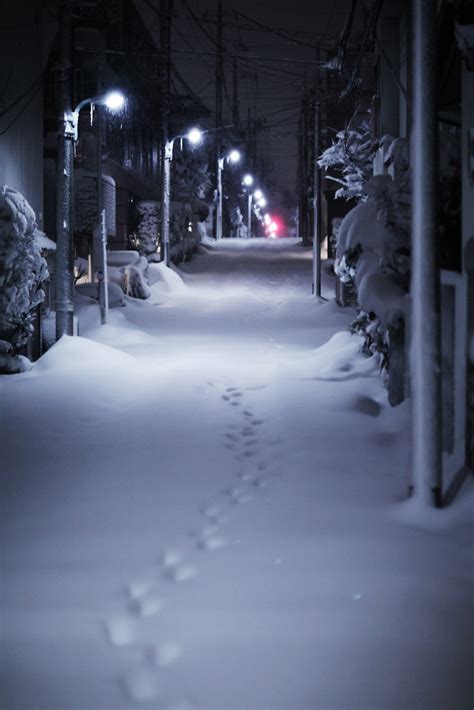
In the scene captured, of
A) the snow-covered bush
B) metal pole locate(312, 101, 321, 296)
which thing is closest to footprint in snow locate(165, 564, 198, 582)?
the snow-covered bush

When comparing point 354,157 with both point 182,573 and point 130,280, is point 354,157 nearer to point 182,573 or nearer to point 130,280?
point 130,280

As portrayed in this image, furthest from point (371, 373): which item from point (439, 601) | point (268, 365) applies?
point (439, 601)

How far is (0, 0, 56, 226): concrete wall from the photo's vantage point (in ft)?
57.8

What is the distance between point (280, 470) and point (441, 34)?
4338mm

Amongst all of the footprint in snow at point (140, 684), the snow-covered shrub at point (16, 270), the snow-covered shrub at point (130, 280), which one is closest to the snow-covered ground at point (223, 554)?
the footprint in snow at point (140, 684)

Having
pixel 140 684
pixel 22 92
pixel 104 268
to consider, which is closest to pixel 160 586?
pixel 140 684

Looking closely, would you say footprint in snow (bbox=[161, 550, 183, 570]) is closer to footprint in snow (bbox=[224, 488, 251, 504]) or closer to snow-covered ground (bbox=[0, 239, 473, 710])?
snow-covered ground (bbox=[0, 239, 473, 710])

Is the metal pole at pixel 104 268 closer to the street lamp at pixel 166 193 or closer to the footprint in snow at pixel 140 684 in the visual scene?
the street lamp at pixel 166 193

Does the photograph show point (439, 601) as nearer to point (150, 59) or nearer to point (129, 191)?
point (129, 191)

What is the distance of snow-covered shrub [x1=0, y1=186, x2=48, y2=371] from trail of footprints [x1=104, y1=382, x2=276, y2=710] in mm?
5848

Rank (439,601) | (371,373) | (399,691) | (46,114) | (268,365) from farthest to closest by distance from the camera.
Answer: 1. (46,114)
2. (268,365)
3. (371,373)
4. (439,601)
5. (399,691)

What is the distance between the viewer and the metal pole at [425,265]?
5273mm

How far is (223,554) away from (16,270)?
8.48 metres

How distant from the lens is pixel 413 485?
580cm
